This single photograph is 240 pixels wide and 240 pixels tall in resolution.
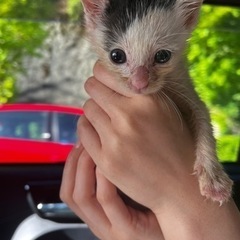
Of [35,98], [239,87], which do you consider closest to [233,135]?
[239,87]

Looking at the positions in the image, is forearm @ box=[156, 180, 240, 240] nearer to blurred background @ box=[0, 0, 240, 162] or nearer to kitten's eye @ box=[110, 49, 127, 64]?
kitten's eye @ box=[110, 49, 127, 64]

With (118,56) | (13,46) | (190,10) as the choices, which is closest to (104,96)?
(118,56)

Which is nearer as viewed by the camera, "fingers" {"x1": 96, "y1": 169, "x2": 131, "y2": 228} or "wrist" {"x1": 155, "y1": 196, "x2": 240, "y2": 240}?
"wrist" {"x1": 155, "y1": 196, "x2": 240, "y2": 240}

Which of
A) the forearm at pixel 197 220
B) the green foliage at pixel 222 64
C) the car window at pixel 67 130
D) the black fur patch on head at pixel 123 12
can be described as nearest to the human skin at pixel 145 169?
the forearm at pixel 197 220

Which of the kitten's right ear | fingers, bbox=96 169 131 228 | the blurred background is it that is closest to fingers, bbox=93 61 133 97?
the kitten's right ear

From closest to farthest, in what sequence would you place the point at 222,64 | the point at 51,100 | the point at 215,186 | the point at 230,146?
1. the point at 215,186
2. the point at 230,146
3. the point at 222,64
4. the point at 51,100

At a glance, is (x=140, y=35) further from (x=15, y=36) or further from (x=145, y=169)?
(x=15, y=36)
